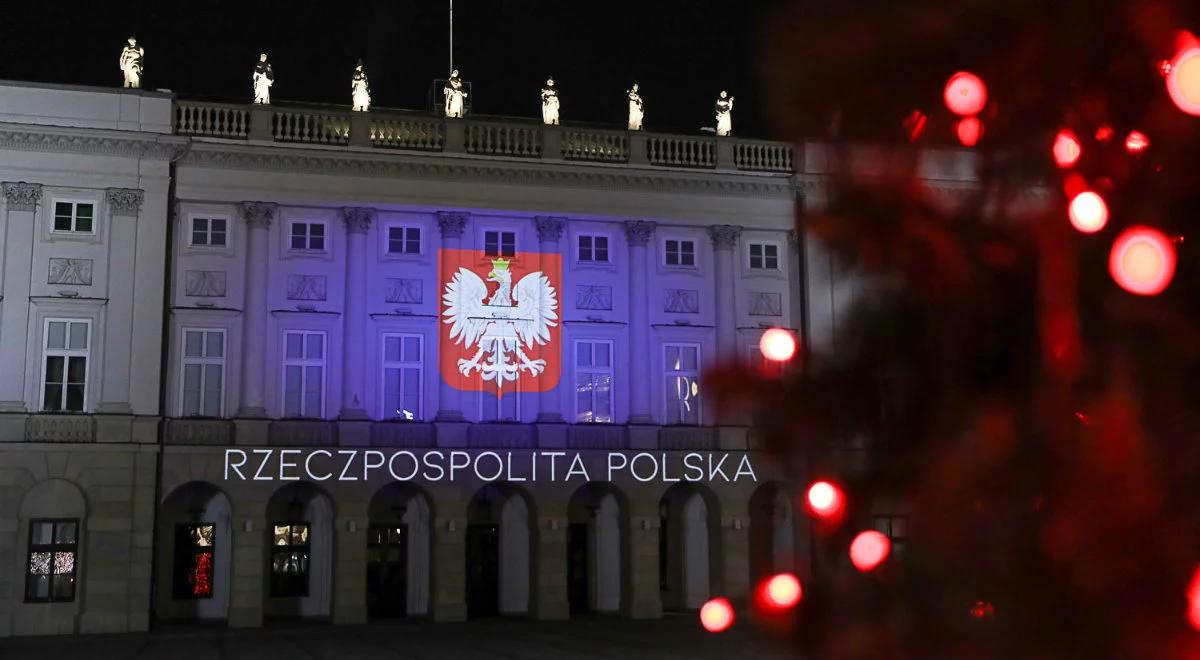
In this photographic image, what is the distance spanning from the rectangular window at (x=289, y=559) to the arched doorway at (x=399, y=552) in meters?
2.04

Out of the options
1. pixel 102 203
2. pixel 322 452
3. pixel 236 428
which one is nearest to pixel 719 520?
pixel 322 452

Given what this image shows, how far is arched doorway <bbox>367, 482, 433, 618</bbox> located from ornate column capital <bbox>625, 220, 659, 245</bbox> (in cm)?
1059

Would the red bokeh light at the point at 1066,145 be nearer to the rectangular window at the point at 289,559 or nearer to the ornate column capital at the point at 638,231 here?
the ornate column capital at the point at 638,231

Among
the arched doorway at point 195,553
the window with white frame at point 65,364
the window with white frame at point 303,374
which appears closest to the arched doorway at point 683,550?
the window with white frame at point 303,374

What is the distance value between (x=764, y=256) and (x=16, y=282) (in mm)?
23059

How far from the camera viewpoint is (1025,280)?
12.7 ft

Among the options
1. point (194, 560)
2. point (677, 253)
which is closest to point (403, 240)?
point (677, 253)

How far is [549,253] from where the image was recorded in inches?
1586

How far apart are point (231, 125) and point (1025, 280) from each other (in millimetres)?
38662

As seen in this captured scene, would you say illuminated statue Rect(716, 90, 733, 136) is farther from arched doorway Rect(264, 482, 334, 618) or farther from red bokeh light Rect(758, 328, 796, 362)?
red bokeh light Rect(758, 328, 796, 362)

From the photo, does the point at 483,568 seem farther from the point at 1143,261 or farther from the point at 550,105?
the point at 1143,261

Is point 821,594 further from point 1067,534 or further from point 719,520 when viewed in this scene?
point 719,520

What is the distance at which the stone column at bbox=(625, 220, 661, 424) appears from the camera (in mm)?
40188

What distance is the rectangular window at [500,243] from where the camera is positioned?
40312mm
